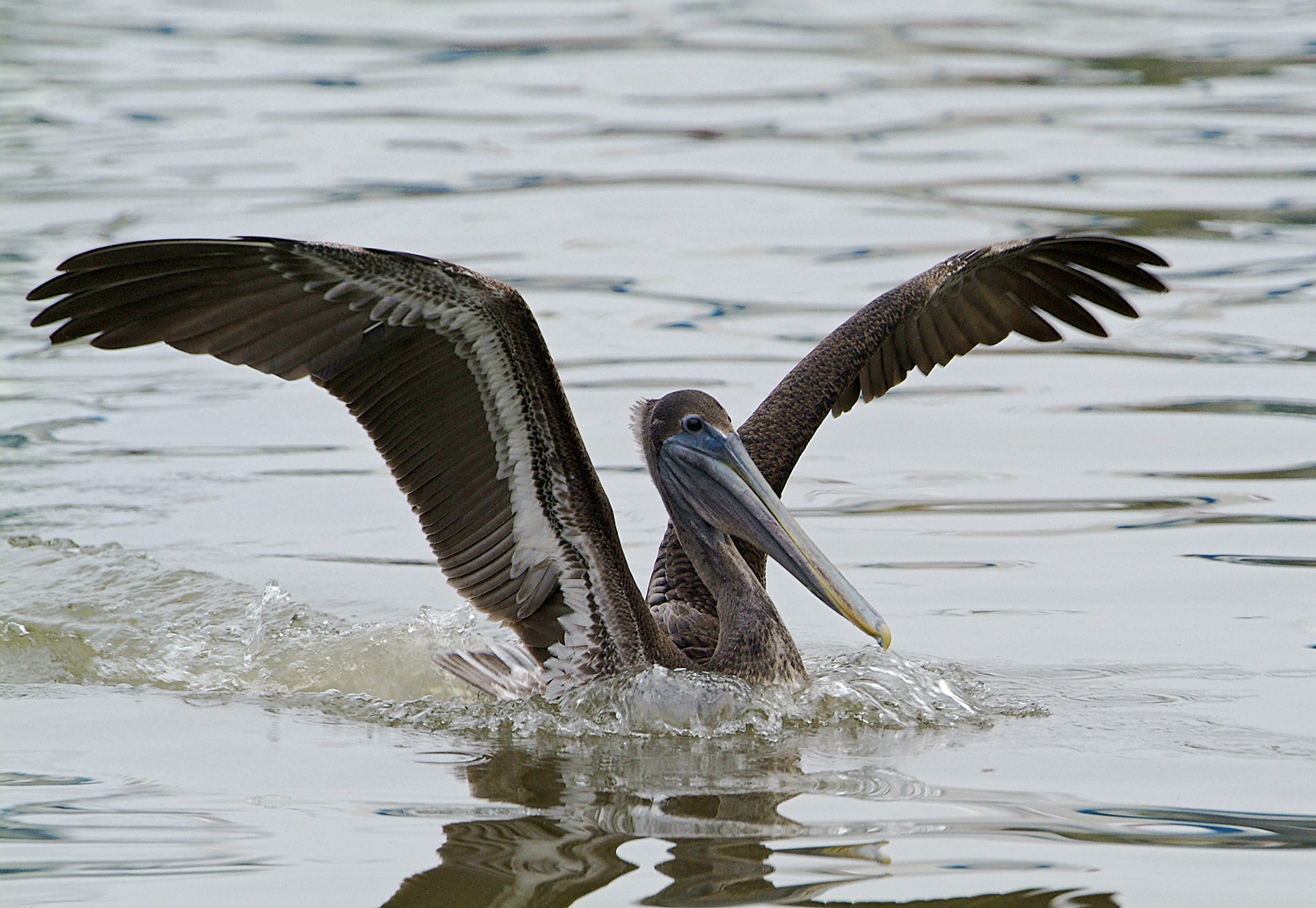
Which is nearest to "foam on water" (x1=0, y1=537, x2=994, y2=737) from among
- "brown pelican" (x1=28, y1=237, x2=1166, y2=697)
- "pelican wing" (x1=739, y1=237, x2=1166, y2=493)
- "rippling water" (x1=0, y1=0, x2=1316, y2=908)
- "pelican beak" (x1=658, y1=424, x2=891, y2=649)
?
"rippling water" (x1=0, y1=0, x2=1316, y2=908)

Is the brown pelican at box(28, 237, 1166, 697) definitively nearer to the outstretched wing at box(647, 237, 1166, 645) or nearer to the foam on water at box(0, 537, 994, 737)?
the outstretched wing at box(647, 237, 1166, 645)

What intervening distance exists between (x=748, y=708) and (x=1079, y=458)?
11.4ft

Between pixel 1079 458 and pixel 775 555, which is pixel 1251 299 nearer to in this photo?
pixel 1079 458

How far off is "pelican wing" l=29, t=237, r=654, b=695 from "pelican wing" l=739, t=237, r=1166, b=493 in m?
0.98

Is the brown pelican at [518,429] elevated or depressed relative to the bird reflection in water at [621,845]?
elevated

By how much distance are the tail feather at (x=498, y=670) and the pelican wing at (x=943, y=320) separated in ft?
3.61

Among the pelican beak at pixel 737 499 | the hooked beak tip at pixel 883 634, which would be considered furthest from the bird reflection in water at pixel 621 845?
the pelican beak at pixel 737 499

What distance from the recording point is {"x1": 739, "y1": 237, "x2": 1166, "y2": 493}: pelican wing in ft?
21.0

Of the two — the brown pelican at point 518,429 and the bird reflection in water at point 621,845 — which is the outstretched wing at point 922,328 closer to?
the brown pelican at point 518,429

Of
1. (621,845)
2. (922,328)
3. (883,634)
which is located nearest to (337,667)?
(883,634)

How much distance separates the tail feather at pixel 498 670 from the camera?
587cm

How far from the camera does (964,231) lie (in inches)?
491

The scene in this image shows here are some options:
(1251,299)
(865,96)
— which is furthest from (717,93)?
(1251,299)

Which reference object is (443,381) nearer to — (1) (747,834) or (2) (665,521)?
(1) (747,834)
